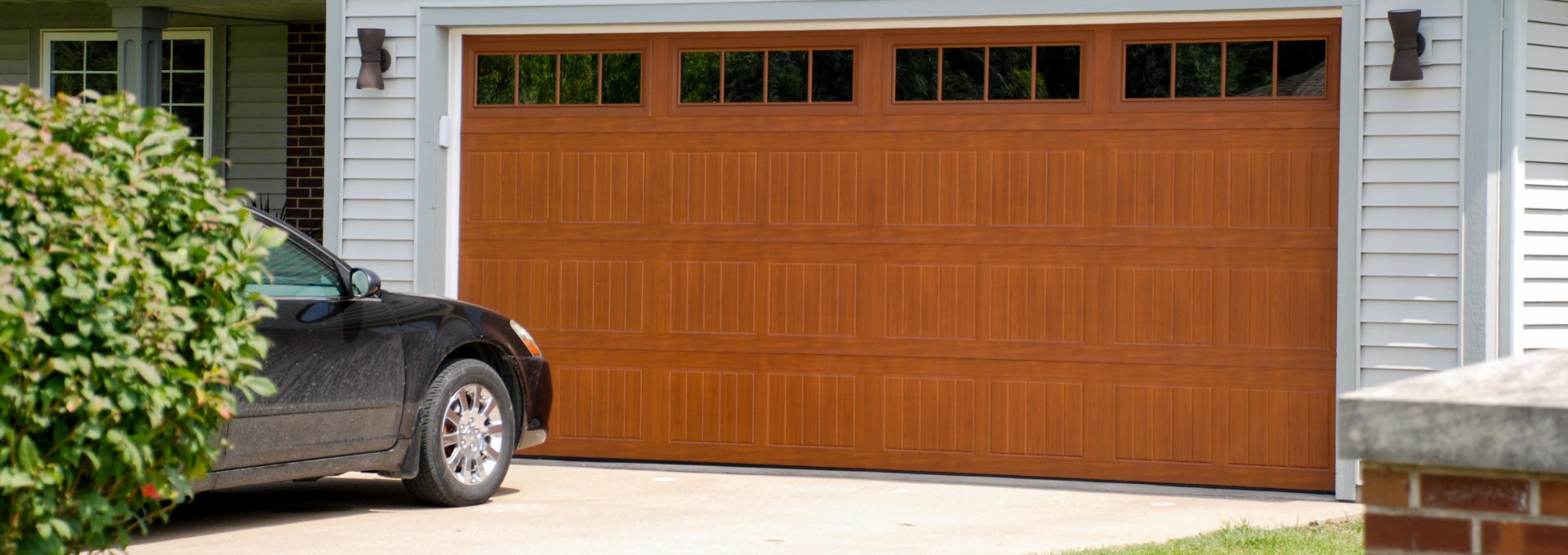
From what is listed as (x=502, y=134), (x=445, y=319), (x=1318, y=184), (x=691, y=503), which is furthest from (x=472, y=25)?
(x=1318, y=184)

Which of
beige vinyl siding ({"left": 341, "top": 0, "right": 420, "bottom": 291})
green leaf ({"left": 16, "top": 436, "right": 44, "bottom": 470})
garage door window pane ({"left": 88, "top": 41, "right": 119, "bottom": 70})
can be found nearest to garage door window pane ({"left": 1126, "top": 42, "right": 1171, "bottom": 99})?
beige vinyl siding ({"left": 341, "top": 0, "right": 420, "bottom": 291})

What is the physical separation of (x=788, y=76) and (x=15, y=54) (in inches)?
248

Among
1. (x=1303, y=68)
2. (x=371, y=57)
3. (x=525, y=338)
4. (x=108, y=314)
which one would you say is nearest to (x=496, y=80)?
(x=371, y=57)

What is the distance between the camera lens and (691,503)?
8047 mm

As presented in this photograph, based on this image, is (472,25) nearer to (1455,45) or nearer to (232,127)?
(232,127)

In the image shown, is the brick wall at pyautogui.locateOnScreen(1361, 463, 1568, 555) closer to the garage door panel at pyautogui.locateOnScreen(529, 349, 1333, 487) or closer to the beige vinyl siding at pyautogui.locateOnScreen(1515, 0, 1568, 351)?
the beige vinyl siding at pyautogui.locateOnScreen(1515, 0, 1568, 351)

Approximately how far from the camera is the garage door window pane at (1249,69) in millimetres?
8656

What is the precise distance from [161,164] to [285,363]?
2.78m

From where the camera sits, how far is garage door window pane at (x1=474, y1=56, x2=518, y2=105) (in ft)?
32.1

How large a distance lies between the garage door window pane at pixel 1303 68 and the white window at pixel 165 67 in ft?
24.0

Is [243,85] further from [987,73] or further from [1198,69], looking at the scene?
[1198,69]

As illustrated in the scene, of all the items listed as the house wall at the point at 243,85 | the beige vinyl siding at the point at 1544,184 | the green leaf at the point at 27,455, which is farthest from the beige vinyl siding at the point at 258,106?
the green leaf at the point at 27,455

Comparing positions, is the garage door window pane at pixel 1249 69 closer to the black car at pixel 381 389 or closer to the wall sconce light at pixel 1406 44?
the wall sconce light at pixel 1406 44

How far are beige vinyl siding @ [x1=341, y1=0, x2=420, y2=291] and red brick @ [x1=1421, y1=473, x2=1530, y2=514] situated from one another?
756 centimetres
